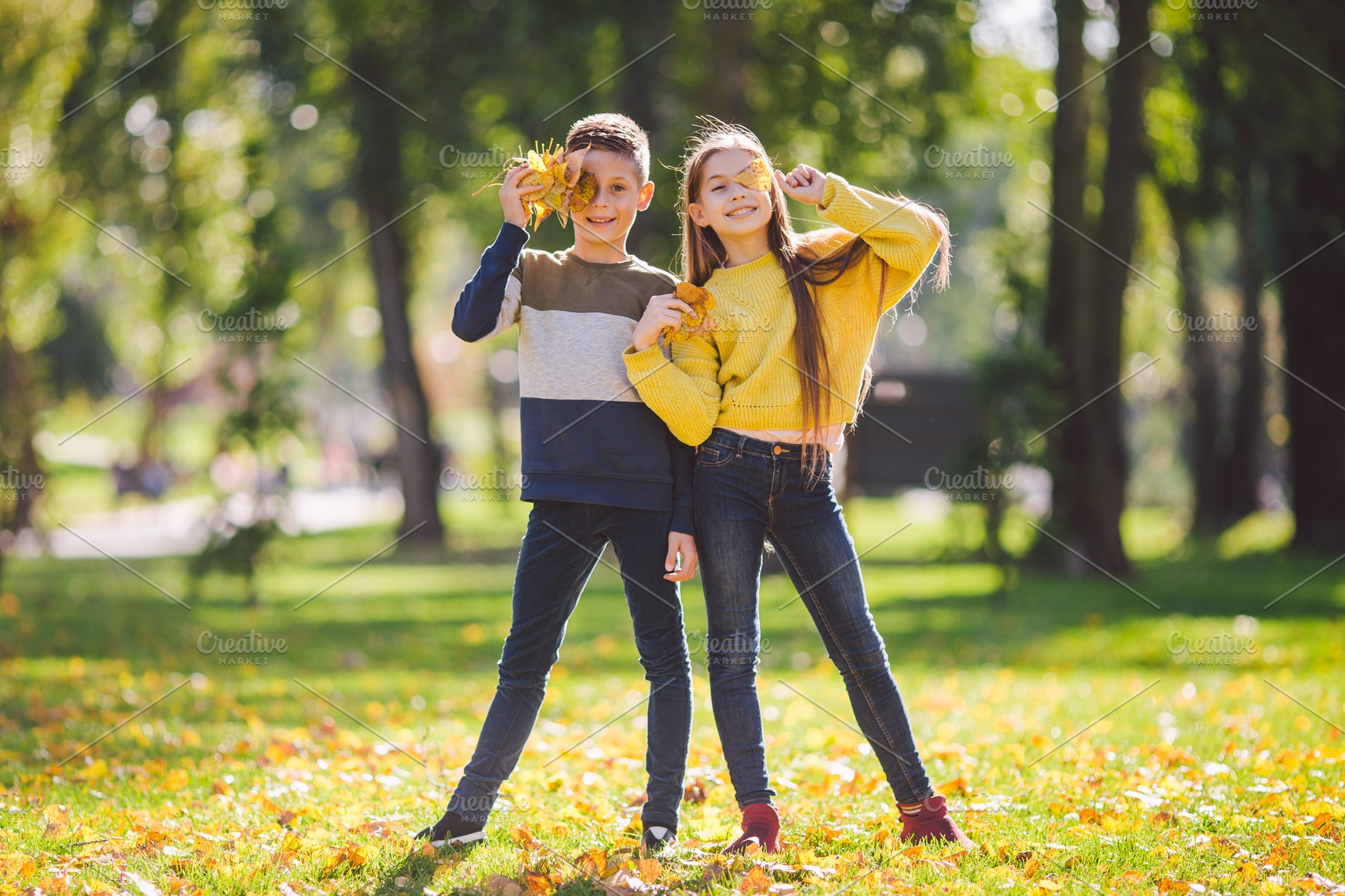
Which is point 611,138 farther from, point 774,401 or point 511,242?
point 774,401

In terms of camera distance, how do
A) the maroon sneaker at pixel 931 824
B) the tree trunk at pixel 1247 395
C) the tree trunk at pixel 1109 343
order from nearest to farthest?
the maroon sneaker at pixel 931 824 → the tree trunk at pixel 1109 343 → the tree trunk at pixel 1247 395

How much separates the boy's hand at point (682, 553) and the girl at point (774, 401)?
59 millimetres

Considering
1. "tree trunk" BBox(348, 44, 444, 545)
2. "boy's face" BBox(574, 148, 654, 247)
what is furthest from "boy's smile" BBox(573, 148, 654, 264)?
"tree trunk" BBox(348, 44, 444, 545)

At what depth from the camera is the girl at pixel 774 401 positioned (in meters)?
3.44

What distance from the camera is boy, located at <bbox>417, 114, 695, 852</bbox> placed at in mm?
3422

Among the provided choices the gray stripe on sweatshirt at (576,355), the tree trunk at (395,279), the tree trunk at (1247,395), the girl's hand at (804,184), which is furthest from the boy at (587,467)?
the tree trunk at (1247,395)

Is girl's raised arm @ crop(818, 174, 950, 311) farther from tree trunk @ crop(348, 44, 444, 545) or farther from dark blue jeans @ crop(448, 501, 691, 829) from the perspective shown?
tree trunk @ crop(348, 44, 444, 545)

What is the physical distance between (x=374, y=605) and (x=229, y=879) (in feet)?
31.8

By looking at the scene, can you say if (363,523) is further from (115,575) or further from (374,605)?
(374,605)

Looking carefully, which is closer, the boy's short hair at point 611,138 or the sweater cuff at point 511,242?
the sweater cuff at point 511,242

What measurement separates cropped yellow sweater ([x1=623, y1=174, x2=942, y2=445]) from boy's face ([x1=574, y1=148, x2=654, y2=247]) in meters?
0.32

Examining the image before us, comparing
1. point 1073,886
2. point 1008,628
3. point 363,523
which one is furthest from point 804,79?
point 363,523

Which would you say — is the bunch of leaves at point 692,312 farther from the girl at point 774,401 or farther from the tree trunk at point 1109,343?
the tree trunk at point 1109,343

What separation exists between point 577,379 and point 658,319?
0.30 m
